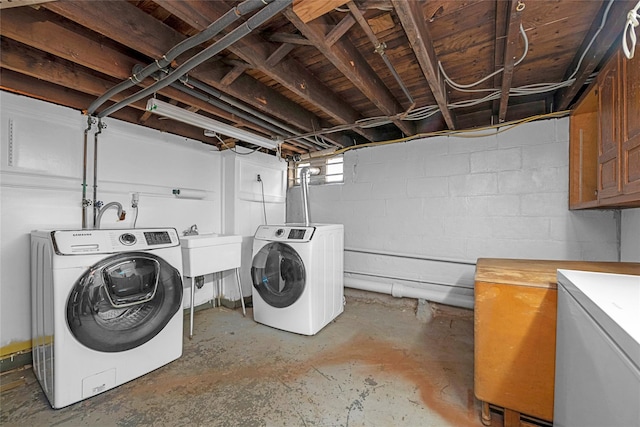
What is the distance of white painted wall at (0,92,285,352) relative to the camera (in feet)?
6.13

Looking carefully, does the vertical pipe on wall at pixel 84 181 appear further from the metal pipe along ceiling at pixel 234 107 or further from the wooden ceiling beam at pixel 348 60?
the wooden ceiling beam at pixel 348 60

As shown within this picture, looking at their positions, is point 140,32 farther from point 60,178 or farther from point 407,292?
point 407,292

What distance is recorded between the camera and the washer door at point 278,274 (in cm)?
242

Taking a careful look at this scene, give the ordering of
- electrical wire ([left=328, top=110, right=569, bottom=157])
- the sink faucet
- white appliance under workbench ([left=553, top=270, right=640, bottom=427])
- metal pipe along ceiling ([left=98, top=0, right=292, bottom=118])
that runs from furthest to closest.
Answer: the sink faucet → electrical wire ([left=328, top=110, right=569, bottom=157]) → metal pipe along ceiling ([left=98, top=0, right=292, bottom=118]) → white appliance under workbench ([left=553, top=270, right=640, bottom=427])

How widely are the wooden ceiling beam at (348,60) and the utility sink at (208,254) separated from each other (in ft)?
6.40

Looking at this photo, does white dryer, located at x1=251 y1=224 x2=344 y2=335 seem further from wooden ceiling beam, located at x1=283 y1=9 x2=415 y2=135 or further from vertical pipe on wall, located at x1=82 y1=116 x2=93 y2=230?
vertical pipe on wall, located at x1=82 y1=116 x2=93 y2=230

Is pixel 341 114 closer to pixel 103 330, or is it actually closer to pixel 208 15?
pixel 208 15

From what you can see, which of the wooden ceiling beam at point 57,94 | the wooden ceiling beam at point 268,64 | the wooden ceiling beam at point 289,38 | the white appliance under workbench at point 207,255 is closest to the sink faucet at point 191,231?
the white appliance under workbench at point 207,255

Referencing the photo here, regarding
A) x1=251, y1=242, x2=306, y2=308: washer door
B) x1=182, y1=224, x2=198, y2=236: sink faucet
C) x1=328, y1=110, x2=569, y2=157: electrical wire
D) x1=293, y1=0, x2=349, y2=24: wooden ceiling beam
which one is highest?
x1=293, y1=0, x2=349, y2=24: wooden ceiling beam

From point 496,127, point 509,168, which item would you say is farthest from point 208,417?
point 496,127

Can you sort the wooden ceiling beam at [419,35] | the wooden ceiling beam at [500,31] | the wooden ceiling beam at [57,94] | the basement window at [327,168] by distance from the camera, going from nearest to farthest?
the wooden ceiling beam at [419,35] → the wooden ceiling beam at [500,31] → the wooden ceiling beam at [57,94] → the basement window at [327,168]

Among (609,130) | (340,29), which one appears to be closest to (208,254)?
(340,29)

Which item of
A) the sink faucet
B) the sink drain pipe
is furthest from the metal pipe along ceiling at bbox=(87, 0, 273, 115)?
the sink drain pipe

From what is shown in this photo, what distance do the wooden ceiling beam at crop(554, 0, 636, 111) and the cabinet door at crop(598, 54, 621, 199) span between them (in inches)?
3.0
